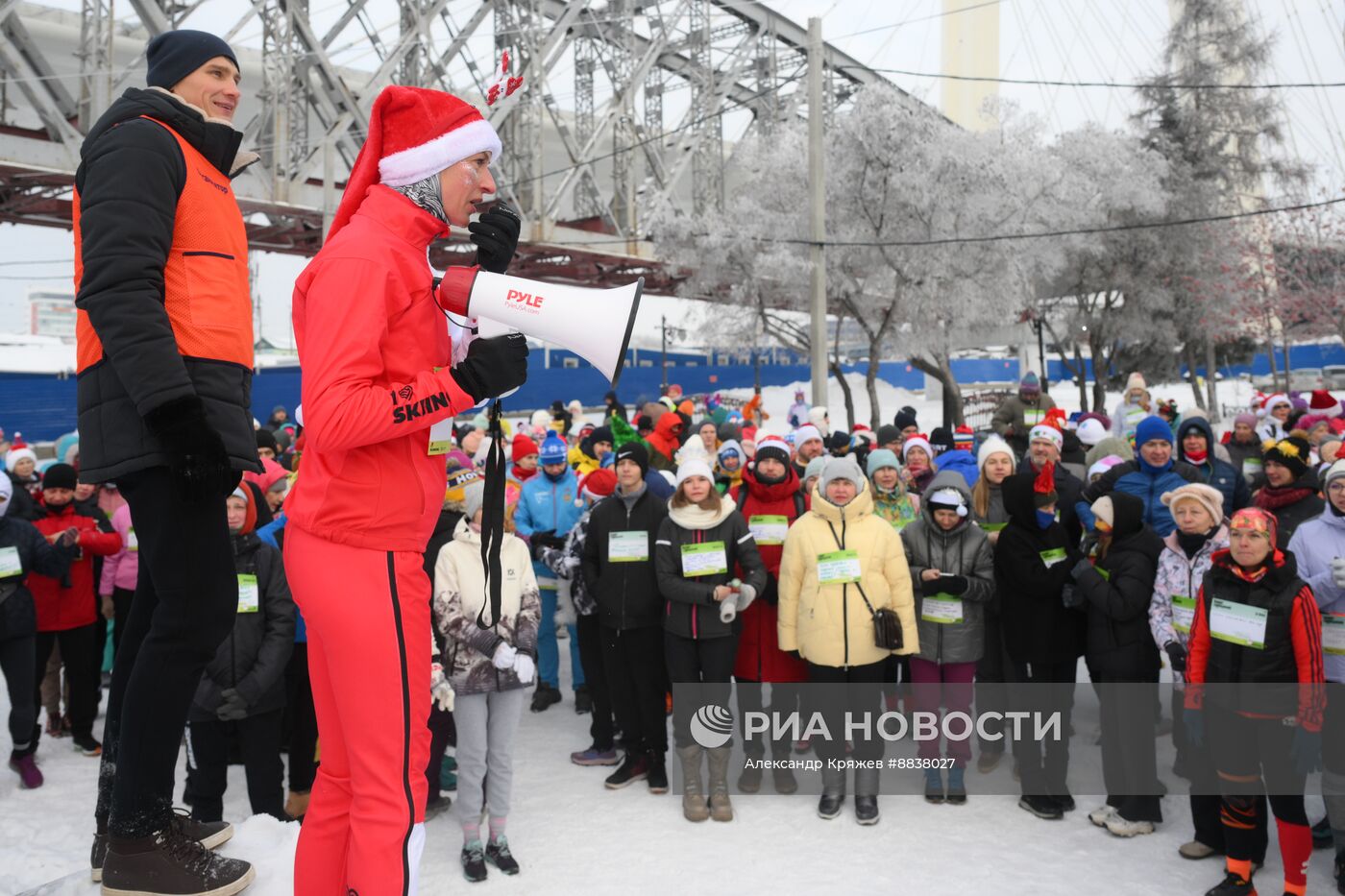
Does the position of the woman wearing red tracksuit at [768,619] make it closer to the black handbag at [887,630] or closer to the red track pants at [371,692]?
the black handbag at [887,630]

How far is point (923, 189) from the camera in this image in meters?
21.6

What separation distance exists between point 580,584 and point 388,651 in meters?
4.11

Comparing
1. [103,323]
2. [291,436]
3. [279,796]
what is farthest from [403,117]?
[291,436]

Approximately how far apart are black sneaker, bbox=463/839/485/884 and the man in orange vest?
2355mm

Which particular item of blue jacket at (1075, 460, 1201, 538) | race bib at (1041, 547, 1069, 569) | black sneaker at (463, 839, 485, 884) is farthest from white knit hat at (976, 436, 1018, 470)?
black sneaker at (463, 839, 485, 884)

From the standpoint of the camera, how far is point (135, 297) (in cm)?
191

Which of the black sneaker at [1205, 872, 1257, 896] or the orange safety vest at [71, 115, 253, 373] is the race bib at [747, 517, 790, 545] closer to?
the black sneaker at [1205, 872, 1257, 896]

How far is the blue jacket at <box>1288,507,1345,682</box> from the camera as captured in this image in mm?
4410

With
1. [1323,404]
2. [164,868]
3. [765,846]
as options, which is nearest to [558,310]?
[164,868]

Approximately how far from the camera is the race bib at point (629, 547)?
5699 mm

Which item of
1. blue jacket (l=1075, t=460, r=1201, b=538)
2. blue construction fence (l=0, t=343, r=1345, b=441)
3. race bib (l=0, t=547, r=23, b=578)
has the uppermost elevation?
blue construction fence (l=0, t=343, r=1345, b=441)

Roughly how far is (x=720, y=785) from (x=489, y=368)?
13.1ft

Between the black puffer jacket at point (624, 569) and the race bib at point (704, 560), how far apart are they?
9.8 inches

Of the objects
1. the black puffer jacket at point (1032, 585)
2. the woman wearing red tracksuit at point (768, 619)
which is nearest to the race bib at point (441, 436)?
the woman wearing red tracksuit at point (768, 619)
